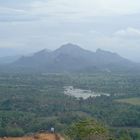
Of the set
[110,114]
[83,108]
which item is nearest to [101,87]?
[83,108]

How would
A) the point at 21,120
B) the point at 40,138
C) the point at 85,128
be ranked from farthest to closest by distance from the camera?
the point at 21,120 < the point at 85,128 < the point at 40,138

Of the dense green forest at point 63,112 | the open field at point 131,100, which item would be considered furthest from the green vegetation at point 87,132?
the open field at point 131,100

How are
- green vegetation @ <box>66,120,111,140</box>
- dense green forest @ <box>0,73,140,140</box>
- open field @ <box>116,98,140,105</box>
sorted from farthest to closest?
open field @ <box>116,98,140,105</box>, dense green forest @ <box>0,73,140,140</box>, green vegetation @ <box>66,120,111,140</box>

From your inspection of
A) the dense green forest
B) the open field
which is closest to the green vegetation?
the dense green forest

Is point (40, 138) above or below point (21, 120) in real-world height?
above

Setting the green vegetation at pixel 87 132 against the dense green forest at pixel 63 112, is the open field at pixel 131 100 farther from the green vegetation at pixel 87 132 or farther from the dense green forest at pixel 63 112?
the green vegetation at pixel 87 132

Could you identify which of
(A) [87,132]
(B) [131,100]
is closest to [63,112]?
(B) [131,100]

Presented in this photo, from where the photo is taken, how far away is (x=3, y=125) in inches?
2244

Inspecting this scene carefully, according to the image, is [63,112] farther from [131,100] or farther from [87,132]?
[87,132]

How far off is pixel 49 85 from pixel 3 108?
47716 millimetres

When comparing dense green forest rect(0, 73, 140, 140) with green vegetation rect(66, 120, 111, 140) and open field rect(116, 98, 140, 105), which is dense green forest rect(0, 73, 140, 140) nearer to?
open field rect(116, 98, 140, 105)

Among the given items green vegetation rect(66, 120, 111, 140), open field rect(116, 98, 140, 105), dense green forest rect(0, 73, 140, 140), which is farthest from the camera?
open field rect(116, 98, 140, 105)

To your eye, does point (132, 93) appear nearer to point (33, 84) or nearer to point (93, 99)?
point (93, 99)

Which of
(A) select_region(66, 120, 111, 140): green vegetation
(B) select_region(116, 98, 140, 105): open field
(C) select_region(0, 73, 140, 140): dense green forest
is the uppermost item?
(A) select_region(66, 120, 111, 140): green vegetation
